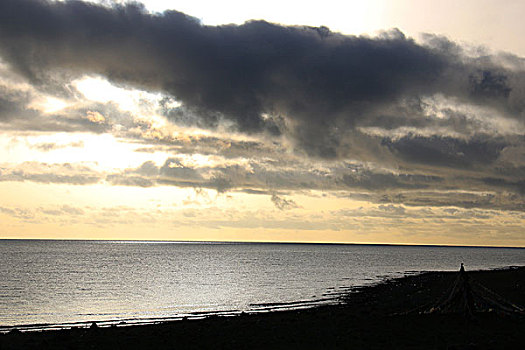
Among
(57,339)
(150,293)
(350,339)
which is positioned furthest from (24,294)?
(350,339)

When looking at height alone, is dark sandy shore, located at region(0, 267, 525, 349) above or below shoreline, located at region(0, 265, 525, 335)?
above

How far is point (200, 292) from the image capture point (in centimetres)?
7431

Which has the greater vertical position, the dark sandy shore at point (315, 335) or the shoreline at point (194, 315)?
the dark sandy shore at point (315, 335)

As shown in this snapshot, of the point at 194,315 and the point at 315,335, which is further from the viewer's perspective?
the point at 194,315

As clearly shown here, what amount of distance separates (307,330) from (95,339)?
12812 millimetres

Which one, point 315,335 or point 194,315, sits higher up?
point 315,335

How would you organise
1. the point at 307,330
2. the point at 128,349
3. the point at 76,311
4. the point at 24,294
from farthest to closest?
the point at 24,294 → the point at 76,311 → the point at 307,330 → the point at 128,349

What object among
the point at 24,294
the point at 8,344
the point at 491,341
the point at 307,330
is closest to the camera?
the point at 491,341

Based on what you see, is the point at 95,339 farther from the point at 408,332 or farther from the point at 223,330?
the point at 408,332

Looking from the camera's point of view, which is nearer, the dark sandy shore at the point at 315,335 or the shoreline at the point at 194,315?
the dark sandy shore at the point at 315,335

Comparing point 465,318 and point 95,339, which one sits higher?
point 465,318

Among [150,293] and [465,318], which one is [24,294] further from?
[465,318]

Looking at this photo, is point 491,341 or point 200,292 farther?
point 200,292

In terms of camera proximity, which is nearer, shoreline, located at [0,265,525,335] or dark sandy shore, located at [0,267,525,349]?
dark sandy shore, located at [0,267,525,349]
